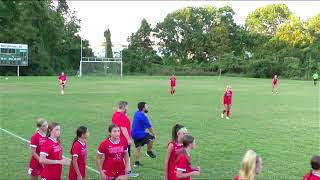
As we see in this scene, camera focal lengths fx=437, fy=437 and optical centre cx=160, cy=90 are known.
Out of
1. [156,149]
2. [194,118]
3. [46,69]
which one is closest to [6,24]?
[46,69]

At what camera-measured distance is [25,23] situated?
8019 centimetres

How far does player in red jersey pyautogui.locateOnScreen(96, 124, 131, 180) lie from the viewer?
7.07 metres

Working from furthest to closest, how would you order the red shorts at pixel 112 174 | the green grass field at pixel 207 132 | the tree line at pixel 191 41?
the tree line at pixel 191 41, the green grass field at pixel 207 132, the red shorts at pixel 112 174

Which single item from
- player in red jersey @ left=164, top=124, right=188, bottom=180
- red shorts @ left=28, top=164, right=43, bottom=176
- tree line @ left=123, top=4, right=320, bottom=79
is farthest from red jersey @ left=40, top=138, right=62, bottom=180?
tree line @ left=123, top=4, right=320, bottom=79

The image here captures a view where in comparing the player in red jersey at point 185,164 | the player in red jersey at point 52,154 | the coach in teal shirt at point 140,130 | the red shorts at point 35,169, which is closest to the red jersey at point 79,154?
the player in red jersey at point 52,154

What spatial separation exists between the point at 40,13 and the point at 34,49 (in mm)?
7117

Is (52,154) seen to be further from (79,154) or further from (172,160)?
(172,160)

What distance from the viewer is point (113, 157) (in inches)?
282

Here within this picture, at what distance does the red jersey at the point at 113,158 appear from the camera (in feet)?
23.3

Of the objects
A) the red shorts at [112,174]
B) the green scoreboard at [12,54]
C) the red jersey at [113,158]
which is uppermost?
the green scoreboard at [12,54]

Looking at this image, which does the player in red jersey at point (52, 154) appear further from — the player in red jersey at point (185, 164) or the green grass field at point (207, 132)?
the green grass field at point (207, 132)

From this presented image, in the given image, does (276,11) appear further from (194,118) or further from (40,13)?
(194,118)

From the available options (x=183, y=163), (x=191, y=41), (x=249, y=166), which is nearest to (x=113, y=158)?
(x=183, y=163)

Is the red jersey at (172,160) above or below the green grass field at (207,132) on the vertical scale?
above
